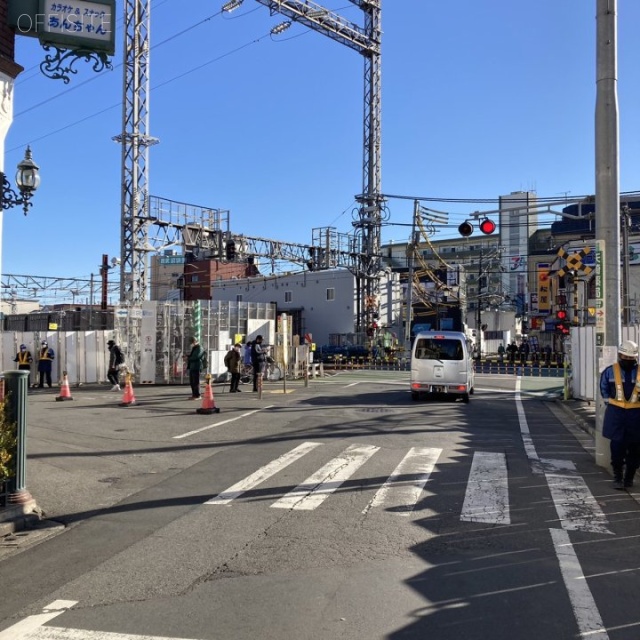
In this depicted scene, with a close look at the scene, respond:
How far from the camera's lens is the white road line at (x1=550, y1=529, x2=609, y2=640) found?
4.01 metres

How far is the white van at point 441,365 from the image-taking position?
18.0 meters

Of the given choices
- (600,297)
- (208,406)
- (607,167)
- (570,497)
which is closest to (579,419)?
(600,297)

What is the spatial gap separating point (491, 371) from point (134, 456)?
27.9 metres

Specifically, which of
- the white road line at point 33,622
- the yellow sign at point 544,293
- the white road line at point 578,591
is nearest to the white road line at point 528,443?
the white road line at point 578,591

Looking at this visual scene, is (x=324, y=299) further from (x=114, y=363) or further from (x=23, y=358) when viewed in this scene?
(x=23, y=358)

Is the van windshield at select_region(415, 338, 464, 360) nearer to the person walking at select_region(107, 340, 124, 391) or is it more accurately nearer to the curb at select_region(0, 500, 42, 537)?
the person walking at select_region(107, 340, 124, 391)

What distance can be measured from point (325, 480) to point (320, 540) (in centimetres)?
239

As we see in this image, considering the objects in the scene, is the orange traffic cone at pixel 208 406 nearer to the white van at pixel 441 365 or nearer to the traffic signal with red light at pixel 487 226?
the white van at pixel 441 365

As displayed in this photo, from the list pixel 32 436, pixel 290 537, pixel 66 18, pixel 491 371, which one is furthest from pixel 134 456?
pixel 491 371

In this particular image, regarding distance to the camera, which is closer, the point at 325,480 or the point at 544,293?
the point at 325,480

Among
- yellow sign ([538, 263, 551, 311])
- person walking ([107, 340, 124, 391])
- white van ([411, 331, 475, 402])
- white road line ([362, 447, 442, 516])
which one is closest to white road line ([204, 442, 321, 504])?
white road line ([362, 447, 442, 516])

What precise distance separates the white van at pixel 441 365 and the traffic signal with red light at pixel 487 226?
3333 mm

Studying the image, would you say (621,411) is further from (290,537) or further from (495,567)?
(290,537)

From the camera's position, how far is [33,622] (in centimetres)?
416
